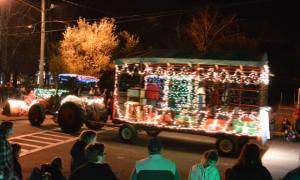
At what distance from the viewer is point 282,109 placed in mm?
27219

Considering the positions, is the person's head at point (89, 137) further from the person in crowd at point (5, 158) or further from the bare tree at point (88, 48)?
the bare tree at point (88, 48)

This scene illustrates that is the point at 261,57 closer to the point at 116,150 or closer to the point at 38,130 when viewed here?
the point at 116,150

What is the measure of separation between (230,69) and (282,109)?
10.9 m

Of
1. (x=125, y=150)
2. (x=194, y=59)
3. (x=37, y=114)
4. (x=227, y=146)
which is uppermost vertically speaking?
(x=194, y=59)

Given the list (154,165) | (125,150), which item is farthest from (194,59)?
(154,165)

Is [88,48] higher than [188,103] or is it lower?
higher

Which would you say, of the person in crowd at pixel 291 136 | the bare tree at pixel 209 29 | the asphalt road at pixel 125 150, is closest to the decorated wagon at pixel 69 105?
the asphalt road at pixel 125 150

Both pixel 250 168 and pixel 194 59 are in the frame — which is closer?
pixel 250 168

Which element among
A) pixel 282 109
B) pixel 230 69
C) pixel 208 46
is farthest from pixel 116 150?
pixel 208 46

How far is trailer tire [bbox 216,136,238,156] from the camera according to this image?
644 inches

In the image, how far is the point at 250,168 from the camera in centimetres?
612

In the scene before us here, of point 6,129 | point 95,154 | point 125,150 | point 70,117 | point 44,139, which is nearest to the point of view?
point 95,154

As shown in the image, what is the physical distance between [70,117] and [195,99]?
4.78 metres

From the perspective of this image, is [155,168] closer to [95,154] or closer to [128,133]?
[95,154]
